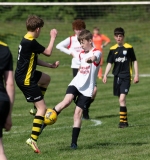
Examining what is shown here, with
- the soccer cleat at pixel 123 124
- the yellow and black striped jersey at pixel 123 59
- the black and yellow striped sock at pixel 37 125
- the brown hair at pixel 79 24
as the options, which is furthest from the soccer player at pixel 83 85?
the brown hair at pixel 79 24

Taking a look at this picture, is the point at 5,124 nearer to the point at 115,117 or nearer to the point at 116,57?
the point at 116,57

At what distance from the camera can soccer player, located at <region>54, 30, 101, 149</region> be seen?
8.83m

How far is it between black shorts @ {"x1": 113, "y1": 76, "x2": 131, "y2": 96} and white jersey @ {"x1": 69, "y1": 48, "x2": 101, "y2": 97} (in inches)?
94.9

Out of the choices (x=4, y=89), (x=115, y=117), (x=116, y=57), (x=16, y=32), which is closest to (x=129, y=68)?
(x=116, y=57)

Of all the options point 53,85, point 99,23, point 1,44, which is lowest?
point 53,85

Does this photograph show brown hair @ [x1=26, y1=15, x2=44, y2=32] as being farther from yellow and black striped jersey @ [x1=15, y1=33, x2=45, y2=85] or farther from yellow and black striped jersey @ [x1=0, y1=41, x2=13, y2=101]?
yellow and black striped jersey @ [x1=0, y1=41, x2=13, y2=101]

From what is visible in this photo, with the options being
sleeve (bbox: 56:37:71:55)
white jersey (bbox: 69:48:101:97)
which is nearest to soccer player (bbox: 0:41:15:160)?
white jersey (bbox: 69:48:101:97)

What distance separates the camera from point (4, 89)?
5777mm

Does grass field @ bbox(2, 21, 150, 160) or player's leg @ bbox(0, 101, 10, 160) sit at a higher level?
player's leg @ bbox(0, 101, 10, 160)

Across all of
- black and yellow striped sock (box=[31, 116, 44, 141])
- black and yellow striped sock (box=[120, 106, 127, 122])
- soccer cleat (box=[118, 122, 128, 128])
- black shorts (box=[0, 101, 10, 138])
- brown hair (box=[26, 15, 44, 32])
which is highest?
brown hair (box=[26, 15, 44, 32])

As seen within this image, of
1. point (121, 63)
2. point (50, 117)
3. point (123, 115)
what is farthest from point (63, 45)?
point (50, 117)

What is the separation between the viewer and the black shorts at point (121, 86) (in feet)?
37.4

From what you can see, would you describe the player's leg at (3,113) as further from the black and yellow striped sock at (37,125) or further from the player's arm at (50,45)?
the player's arm at (50,45)

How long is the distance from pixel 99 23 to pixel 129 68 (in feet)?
47.8
